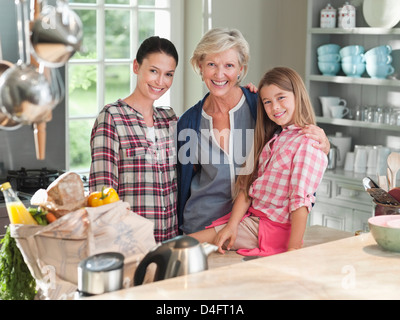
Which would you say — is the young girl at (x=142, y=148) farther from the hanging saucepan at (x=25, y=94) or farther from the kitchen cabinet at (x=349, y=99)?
the kitchen cabinet at (x=349, y=99)

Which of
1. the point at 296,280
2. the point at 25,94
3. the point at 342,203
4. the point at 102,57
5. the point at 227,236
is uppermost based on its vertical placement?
the point at 102,57

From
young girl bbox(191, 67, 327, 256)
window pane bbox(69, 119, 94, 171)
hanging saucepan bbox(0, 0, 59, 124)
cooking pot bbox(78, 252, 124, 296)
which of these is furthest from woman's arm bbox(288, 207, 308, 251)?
window pane bbox(69, 119, 94, 171)

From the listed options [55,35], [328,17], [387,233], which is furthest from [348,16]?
[55,35]

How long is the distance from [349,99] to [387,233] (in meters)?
3.10

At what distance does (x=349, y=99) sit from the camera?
488 cm

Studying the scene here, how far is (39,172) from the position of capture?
394 centimetres

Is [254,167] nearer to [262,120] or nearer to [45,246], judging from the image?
[262,120]

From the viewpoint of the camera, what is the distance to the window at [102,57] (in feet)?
14.2

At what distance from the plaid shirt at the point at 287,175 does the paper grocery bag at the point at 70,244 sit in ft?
2.55

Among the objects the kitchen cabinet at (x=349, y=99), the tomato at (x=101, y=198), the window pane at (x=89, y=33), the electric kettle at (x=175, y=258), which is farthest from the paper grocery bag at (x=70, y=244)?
the kitchen cabinet at (x=349, y=99)

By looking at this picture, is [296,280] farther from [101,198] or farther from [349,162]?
[349,162]

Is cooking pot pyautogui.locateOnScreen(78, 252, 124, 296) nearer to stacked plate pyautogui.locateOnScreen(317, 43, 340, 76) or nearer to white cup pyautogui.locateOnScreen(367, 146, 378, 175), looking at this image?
white cup pyautogui.locateOnScreen(367, 146, 378, 175)
